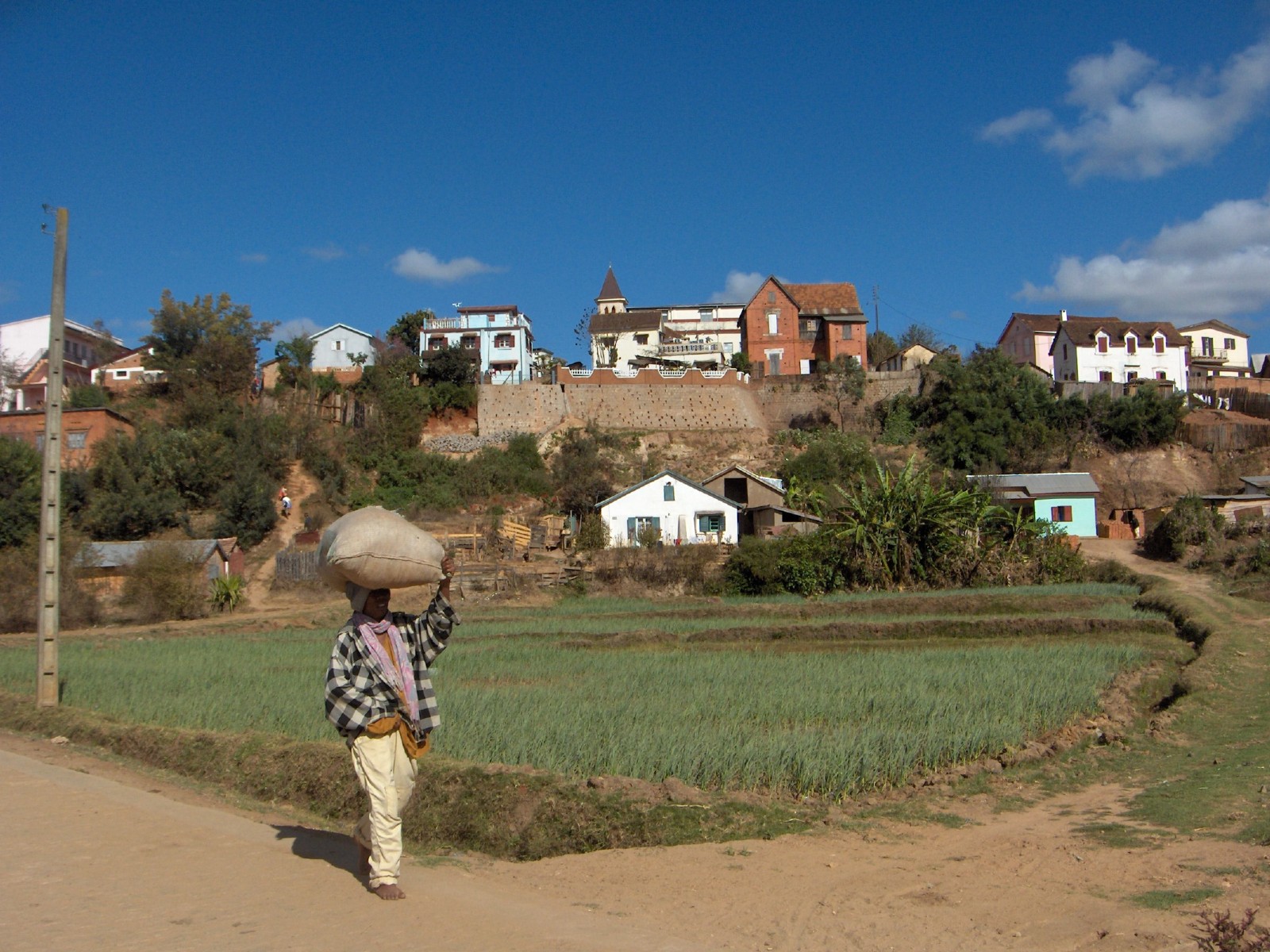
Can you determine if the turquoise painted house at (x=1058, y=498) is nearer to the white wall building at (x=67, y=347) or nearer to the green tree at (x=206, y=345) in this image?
the green tree at (x=206, y=345)

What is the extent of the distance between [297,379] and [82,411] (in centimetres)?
1113

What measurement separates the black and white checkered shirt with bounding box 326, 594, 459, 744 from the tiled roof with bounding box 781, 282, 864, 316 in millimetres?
59050

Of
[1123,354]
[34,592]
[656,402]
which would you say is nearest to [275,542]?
[34,592]

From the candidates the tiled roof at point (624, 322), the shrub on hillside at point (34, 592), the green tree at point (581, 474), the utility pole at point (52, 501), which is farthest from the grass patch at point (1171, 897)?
the tiled roof at point (624, 322)

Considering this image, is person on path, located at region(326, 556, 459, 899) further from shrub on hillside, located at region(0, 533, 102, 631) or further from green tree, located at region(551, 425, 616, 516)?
green tree, located at region(551, 425, 616, 516)

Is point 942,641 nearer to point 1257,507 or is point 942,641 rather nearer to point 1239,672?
point 1239,672

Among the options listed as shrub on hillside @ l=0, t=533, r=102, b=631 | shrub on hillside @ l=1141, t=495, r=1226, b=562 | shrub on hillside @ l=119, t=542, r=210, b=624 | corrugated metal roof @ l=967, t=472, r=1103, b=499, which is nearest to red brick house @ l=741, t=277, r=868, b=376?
corrugated metal roof @ l=967, t=472, r=1103, b=499

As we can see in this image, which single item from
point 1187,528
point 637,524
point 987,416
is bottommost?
point 1187,528

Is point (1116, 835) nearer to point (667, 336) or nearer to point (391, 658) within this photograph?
point (391, 658)

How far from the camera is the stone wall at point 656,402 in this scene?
55.1 meters

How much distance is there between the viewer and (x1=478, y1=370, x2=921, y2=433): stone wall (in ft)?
181

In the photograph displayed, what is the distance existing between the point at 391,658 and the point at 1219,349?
259 feet

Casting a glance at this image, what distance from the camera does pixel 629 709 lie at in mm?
12375

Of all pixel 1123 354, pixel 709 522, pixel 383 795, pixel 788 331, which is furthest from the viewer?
pixel 788 331
